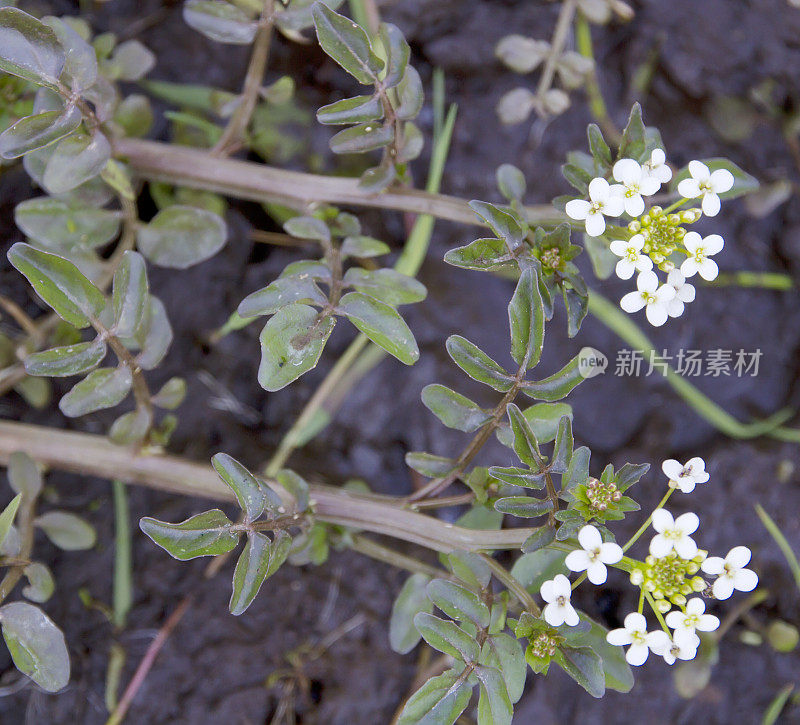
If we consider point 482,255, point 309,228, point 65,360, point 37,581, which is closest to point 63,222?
point 65,360

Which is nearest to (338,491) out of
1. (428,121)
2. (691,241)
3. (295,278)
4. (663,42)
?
(295,278)

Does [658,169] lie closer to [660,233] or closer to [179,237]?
[660,233]

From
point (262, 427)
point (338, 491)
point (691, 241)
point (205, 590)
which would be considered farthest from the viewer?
point (262, 427)

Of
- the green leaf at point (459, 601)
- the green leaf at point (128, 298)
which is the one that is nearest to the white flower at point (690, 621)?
the green leaf at point (459, 601)

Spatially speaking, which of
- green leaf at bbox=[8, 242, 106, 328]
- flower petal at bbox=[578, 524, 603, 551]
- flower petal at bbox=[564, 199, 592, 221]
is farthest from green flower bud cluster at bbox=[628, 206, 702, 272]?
green leaf at bbox=[8, 242, 106, 328]

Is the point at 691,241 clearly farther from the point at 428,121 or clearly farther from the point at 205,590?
the point at 205,590

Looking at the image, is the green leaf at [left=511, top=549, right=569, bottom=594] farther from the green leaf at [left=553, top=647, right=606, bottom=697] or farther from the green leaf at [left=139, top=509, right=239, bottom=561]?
the green leaf at [left=139, top=509, right=239, bottom=561]

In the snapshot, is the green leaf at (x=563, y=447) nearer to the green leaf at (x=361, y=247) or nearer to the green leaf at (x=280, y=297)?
the green leaf at (x=280, y=297)
